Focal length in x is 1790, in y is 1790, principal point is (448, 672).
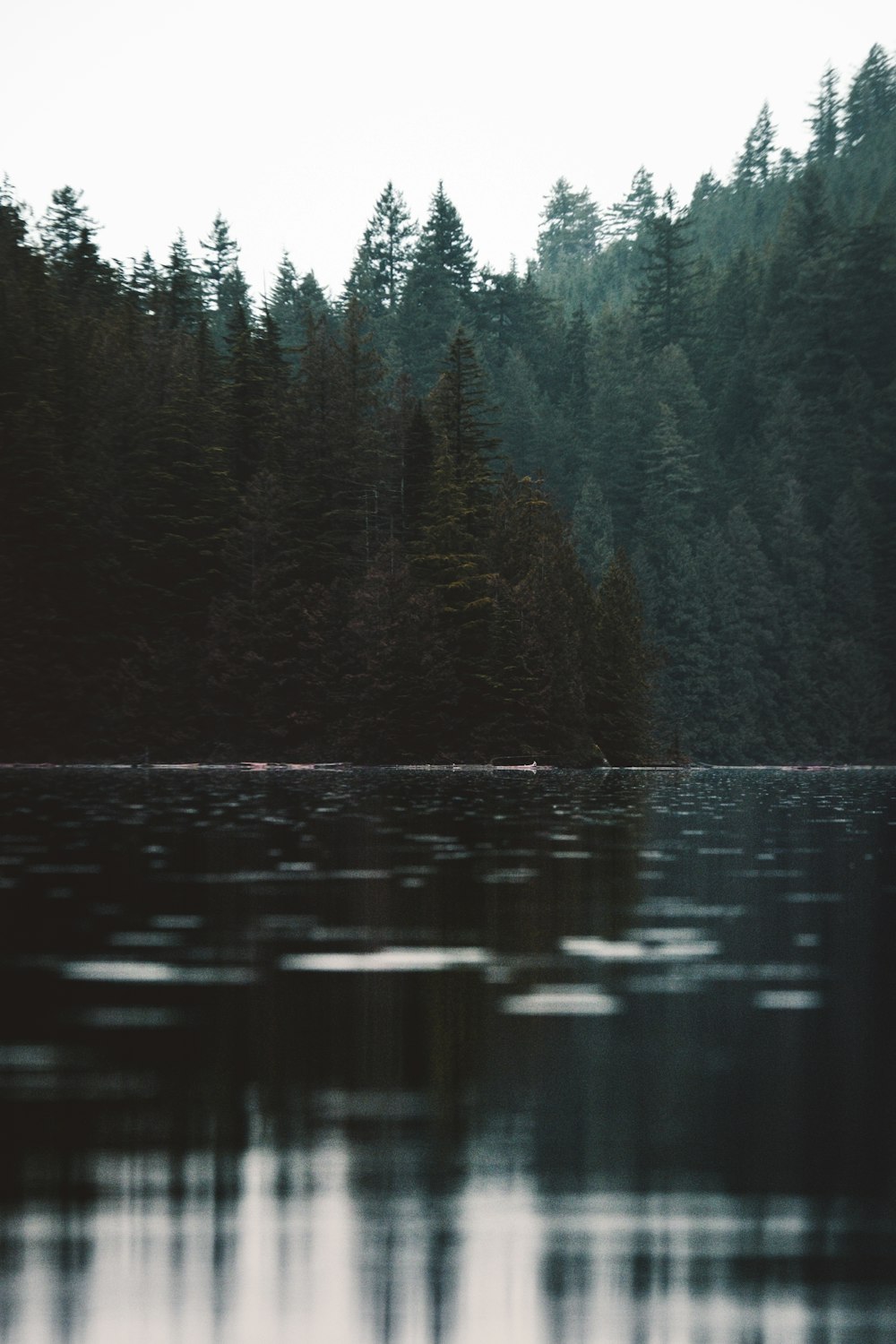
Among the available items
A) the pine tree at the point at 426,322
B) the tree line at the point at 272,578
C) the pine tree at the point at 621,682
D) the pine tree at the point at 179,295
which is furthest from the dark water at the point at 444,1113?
the pine tree at the point at 426,322

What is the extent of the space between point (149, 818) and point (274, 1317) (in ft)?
95.7

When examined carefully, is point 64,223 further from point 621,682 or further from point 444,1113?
point 444,1113

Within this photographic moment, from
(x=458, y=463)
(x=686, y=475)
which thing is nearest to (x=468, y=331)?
(x=686, y=475)

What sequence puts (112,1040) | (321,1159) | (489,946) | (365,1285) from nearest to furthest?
(365,1285), (321,1159), (112,1040), (489,946)

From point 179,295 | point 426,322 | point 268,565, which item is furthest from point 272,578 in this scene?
point 426,322

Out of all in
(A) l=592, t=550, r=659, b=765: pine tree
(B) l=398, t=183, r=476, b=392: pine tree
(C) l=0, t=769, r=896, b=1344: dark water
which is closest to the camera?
(C) l=0, t=769, r=896, b=1344: dark water

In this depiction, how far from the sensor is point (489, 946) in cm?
1561

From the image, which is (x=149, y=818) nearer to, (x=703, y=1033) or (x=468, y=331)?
Answer: (x=703, y=1033)

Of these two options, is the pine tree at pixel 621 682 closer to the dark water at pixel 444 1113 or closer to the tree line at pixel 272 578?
the tree line at pixel 272 578

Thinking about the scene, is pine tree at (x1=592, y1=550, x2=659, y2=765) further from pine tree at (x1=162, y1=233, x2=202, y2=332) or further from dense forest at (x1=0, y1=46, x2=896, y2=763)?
pine tree at (x1=162, y1=233, x2=202, y2=332)

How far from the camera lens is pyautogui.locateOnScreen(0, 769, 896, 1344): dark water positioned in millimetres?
6438

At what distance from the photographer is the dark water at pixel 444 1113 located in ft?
21.1

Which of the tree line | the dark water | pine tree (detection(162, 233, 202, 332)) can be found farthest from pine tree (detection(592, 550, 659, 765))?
the dark water

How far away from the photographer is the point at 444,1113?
912 centimetres
